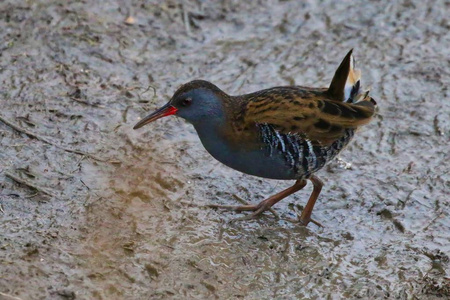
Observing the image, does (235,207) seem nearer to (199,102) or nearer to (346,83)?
(199,102)

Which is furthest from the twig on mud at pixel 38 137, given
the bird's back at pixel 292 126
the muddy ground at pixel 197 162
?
the bird's back at pixel 292 126

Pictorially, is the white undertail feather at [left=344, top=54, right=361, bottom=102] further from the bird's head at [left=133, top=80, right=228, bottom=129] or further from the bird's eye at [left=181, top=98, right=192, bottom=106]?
the bird's eye at [left=181, top=98, right=192, bottom=106]

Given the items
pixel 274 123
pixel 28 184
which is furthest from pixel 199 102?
pixel 28 184

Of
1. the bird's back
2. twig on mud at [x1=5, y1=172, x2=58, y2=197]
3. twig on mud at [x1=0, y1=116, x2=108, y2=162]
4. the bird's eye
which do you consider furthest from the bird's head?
twig on mud at [x1=5, y1=172, x2=58, y2=197]

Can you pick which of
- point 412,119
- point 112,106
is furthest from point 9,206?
point 412,119

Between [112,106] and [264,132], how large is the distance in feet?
5.88

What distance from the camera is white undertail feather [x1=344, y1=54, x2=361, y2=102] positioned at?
5.44 m

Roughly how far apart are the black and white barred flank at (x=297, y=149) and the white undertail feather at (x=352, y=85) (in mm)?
261

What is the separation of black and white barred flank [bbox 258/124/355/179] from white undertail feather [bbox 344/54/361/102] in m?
0.26

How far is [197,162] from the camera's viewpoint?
20.2 ft

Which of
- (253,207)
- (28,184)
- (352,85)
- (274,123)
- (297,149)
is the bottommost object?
(28,184)

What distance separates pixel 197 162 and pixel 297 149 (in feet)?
3.57

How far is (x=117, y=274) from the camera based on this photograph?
4.84 m

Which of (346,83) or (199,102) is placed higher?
(346,83)
